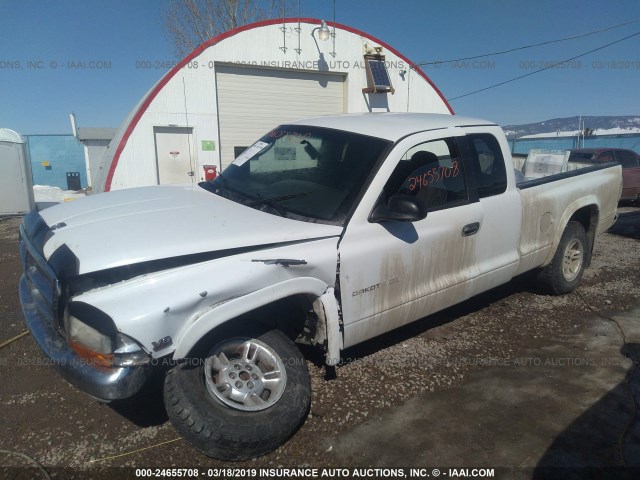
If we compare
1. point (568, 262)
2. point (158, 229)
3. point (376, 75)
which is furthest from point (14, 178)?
point (568, 262)

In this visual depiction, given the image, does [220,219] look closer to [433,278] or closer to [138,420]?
[138,420]

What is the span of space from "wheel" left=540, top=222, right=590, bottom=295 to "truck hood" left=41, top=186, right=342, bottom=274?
328 cm

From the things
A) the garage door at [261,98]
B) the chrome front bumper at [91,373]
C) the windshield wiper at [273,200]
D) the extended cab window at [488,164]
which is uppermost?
the garage door at [261,98]

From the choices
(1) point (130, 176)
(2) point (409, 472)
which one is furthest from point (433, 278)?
(1) point (130, 176)

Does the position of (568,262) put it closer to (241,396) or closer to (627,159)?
→ (241,396)

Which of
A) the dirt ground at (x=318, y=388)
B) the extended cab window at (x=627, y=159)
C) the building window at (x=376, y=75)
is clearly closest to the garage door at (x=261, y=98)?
the building window at (x=376, y=75)

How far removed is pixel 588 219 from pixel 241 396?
4.78m

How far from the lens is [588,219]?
5344 mm

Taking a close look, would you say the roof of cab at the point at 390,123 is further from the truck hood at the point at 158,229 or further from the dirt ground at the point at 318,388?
the dirt ground at the point at 318,388

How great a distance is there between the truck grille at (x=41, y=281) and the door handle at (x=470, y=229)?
9.33 feet

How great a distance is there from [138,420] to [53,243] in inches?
51.3

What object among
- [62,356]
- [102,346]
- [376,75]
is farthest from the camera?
[376,75]

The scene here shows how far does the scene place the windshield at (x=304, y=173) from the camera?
3078 millimetres

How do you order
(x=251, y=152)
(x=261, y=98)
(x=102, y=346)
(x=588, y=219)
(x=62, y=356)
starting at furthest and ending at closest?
(x=261, y=98) < (x=588, y=219) < (x=251, y=152) < (x=62, y=356) < (x=102, y=346)
